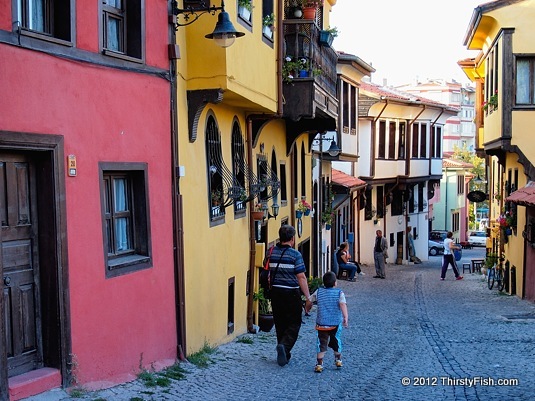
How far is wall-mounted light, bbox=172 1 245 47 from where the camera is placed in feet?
31.8

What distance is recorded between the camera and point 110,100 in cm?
851

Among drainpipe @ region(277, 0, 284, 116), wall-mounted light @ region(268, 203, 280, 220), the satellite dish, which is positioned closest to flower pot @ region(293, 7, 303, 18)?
drainpipe @ region(277, 0, 284, 116)

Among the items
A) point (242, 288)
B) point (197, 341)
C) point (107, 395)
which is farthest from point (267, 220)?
point (107, 395)

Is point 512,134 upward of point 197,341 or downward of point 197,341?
upward

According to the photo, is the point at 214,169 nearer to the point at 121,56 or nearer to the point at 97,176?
the point at 121,56

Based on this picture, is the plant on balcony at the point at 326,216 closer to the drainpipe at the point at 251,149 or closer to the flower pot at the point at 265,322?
the flower pot at the point at 265,322

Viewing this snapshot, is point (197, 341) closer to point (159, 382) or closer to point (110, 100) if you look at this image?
point (159, 382)

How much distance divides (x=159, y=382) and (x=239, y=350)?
140 inches

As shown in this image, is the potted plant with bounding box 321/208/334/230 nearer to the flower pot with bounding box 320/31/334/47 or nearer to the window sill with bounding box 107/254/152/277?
the flower pot with bounding box 320/31/334/47

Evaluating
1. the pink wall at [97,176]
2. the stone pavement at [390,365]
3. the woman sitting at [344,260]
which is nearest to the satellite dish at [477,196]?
the woman sitting at [344,260]

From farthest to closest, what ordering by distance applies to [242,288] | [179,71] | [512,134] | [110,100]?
1. [512,134]
2. [242,288]
3. [179,71]
4. [110,100]

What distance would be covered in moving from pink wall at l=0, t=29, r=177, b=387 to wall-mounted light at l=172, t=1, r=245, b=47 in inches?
19.4

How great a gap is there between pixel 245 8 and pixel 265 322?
5.69 meters

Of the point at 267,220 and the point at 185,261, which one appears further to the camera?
the point at 267,220
